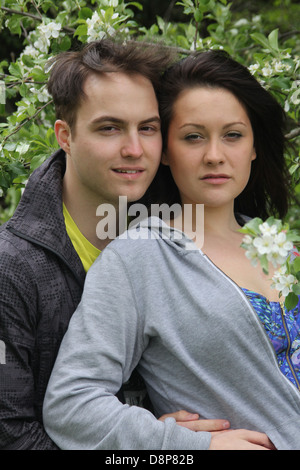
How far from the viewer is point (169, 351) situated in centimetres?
197

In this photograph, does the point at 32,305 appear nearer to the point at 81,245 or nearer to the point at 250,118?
the point at 81,245

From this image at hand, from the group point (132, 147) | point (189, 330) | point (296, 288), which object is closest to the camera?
point (296, 288)

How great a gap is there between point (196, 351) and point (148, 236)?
0.38 metres

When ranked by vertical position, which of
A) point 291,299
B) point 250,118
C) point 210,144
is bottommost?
point 291,299

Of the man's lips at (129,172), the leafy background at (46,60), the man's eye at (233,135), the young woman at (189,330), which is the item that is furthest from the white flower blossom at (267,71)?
the man's lips at (129,172)

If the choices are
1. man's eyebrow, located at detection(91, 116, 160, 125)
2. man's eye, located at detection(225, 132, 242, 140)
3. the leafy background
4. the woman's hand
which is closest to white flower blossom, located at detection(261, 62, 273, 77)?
the leafy background

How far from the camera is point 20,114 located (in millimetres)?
2756

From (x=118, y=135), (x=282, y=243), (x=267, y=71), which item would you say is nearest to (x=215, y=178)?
(x=118, y=135)

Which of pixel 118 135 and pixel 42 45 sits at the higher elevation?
pixel 42 45

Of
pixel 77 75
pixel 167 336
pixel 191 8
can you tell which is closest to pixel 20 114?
pixel 77 75

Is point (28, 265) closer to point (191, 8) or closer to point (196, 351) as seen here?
point (196, 351)

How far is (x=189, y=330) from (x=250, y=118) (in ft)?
2.61

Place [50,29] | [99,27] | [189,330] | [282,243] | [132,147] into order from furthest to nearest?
[50,29]
[99,27]
[132,147]
[189,330]
[282,243]

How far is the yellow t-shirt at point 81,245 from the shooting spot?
2.24 meters
